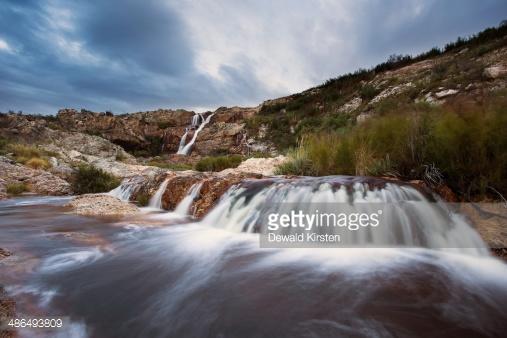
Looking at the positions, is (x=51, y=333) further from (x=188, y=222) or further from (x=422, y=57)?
(x=422, y=57)

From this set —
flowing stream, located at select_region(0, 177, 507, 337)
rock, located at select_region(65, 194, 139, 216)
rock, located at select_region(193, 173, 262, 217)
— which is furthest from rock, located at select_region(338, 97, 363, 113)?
flowing stream, located at select_region(0, 177, 507, 337)

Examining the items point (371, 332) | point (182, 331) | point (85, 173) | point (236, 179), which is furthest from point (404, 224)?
point (85, 173)

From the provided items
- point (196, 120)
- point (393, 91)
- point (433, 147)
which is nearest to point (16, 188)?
point (433, 147)

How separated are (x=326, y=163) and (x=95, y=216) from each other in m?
4.66

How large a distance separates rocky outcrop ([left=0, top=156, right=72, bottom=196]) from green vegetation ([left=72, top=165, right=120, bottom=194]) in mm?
374

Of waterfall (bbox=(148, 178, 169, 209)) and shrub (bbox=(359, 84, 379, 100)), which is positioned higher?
shrub (bbox=(359, 84, 379, 100))

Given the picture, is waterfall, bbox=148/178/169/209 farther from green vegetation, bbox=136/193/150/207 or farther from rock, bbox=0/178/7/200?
rock, bbox=0/178/7/200

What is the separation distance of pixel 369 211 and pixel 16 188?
10.6 m

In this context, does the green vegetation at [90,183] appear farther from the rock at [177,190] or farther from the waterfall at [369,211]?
→ the waterfall at [369,211]

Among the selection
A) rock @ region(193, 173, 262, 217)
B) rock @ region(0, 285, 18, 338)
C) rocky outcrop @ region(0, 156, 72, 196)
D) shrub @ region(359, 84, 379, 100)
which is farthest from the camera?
shrub @ region(359, 84, 379, 100)

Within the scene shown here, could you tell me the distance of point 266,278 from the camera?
2.71 m

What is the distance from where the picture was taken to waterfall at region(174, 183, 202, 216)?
6326 mm

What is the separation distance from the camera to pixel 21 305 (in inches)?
83.3

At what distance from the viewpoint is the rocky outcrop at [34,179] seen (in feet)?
33.4
